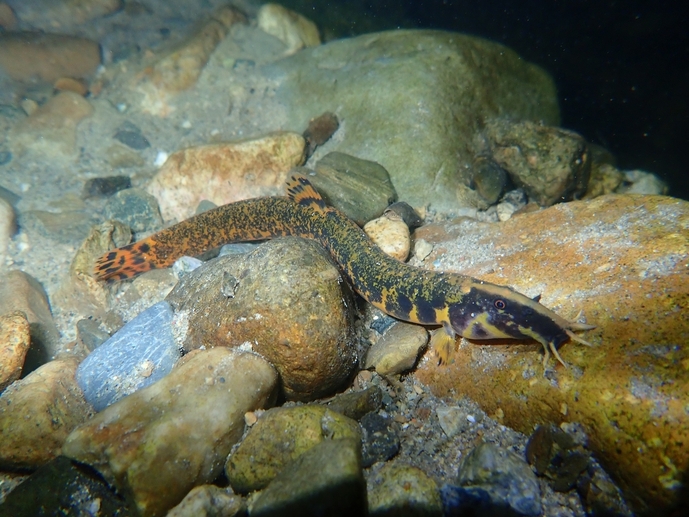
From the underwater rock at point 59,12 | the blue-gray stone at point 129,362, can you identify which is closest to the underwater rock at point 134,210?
the blue-gray stone at point 129,362

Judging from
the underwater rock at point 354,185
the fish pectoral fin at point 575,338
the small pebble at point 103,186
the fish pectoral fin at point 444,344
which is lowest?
the fish pectoral fin at point 444,344

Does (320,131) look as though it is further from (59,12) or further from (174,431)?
(59,12)

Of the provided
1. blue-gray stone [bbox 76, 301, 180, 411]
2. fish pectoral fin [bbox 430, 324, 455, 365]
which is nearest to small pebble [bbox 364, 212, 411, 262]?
fish pectoral fin [bbox 430, 324, 455, 365]

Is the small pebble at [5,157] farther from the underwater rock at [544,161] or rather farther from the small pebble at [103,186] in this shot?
the underwater rock at [544,161]

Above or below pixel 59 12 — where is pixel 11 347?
below

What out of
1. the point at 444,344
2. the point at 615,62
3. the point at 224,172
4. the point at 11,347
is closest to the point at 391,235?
the point at 444,344
